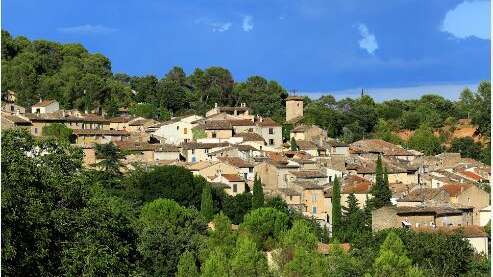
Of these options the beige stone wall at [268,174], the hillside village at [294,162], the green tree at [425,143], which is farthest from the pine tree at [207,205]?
the green tree at [425,143]

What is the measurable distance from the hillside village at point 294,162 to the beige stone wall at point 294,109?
2.52 m

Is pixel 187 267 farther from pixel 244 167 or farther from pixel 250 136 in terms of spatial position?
pixel 250 136

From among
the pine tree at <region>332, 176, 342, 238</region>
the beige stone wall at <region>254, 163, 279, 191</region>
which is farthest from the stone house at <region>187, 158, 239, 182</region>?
the pine tree at <region>332, 176, 342, 238</region>

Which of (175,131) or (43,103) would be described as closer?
(175,131)

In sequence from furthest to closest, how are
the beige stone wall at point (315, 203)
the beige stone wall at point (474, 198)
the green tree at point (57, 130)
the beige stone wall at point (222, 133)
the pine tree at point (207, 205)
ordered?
the beige stone wall at point (222, 133), the green tree at point (57, 130), the beige stone wall at point (315, 203), the beige stone wall at point (474, 198), the pine tree at point (207, 205)

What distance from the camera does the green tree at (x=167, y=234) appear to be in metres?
26.2

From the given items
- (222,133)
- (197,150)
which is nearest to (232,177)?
(197,150)

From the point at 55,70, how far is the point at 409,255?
43.4 metres

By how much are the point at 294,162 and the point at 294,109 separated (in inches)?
726

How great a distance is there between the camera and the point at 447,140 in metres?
63.3

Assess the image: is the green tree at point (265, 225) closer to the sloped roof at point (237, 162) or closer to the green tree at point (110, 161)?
the sloped roof at point (237, 162)

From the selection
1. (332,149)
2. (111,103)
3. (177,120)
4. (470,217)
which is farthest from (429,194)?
(111,103)

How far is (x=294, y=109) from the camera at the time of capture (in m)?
62.0

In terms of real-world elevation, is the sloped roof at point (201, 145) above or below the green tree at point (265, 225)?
above
